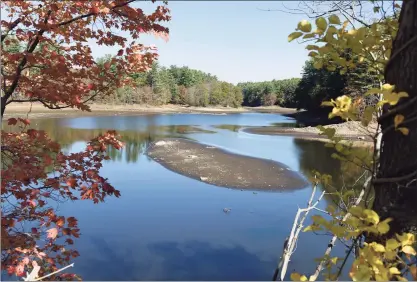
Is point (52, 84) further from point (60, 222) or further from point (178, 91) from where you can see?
point (178, 91)

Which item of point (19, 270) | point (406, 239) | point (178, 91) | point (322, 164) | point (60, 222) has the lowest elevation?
point (322, 164)

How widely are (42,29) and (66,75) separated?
0.48 metres

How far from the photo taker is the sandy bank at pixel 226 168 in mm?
15823

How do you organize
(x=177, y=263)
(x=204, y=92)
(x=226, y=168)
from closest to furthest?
(x=177, y=263) < (x=226, y=168) < (x=204, y=92)

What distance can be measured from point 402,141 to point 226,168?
674 inches

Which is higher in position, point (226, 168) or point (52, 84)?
point (52, 84)

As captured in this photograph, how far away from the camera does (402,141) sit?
56.8 inches

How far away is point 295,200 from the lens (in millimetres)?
13609

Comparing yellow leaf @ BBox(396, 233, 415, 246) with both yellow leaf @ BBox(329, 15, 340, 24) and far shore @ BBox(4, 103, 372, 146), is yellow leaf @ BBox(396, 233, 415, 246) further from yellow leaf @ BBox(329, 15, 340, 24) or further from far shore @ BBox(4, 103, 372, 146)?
far shore @ BBox(4, 103, 372, 146)

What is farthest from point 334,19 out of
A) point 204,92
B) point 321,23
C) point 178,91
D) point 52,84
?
point 204,92

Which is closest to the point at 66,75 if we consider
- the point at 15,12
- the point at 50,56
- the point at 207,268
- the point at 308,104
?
the point at 50,56

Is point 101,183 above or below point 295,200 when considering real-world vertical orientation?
above

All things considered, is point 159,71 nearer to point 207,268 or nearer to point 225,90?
point 225,90

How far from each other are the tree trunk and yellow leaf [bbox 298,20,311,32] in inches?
14.8
